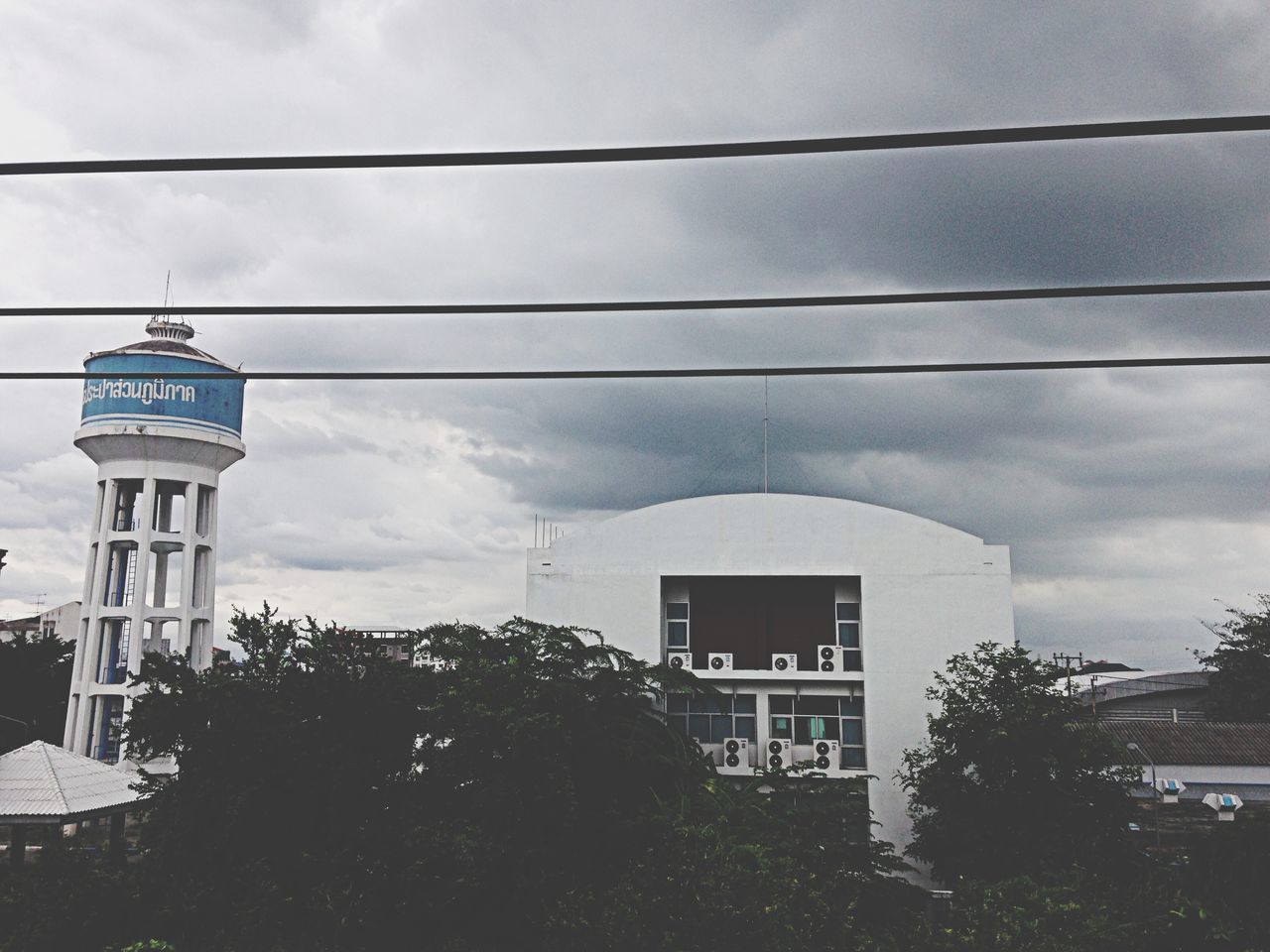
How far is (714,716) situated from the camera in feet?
82.2

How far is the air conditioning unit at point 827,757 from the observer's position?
76.8 feet

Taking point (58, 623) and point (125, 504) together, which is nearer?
point (125, 504)

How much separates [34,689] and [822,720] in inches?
1308

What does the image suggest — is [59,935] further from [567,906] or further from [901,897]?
[901,897]

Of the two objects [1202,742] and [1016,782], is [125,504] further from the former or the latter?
[1202,742]

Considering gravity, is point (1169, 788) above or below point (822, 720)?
below

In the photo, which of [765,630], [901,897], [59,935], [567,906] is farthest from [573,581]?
[59,935]

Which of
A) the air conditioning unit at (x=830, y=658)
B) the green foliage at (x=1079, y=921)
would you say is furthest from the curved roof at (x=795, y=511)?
the green foliage at (x=1079, y=921)

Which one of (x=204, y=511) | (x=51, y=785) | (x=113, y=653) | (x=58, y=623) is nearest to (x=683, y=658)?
(x=51, y=785)

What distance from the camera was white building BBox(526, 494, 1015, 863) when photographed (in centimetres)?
2397

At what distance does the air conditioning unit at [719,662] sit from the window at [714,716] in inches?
28.3

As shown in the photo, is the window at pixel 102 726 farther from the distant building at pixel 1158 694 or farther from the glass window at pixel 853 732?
the distant building at pixel 1158 694

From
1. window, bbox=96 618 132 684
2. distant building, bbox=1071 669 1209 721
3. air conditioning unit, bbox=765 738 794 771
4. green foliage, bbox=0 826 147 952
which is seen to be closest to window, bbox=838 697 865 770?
Result: air conditioning unit, bbox=765 738 794 771

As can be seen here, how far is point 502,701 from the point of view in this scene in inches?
618
